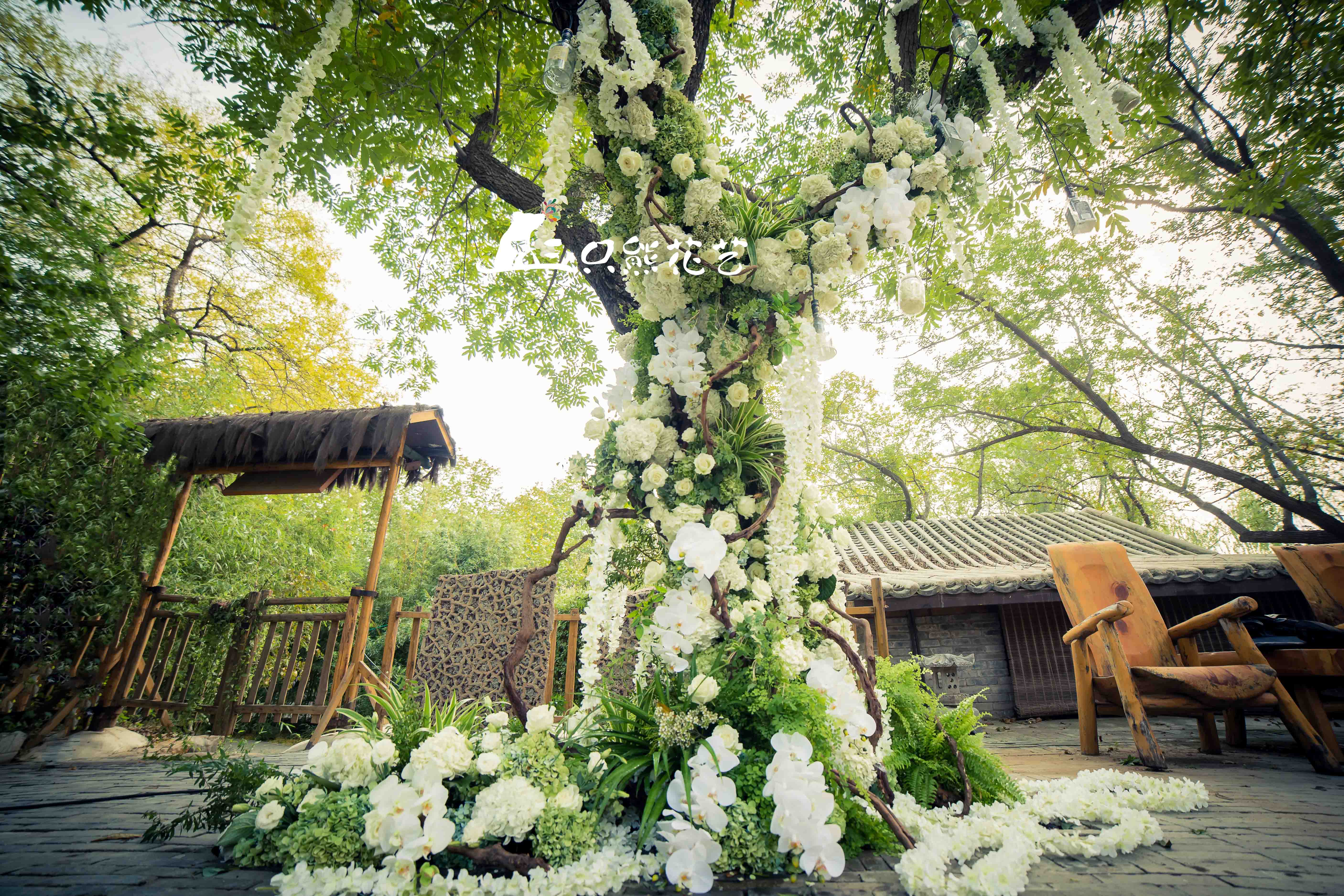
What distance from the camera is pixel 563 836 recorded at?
4.80ft

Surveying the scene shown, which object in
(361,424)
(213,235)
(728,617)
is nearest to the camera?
(728,617)

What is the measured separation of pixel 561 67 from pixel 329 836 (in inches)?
93.3

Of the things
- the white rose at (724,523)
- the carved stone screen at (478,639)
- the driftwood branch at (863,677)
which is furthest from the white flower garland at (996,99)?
the carved stone screen at (478,639)

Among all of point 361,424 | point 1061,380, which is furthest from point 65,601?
point 1061,380

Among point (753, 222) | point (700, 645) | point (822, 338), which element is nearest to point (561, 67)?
point (753, 222)

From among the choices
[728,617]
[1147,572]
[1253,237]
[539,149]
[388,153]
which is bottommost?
[728,617]

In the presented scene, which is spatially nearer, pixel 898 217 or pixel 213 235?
pixel 898 217

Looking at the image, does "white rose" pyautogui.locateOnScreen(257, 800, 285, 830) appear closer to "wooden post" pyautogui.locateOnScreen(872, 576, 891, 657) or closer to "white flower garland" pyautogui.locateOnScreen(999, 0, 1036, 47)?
"white flower garland" pyautogui.locateOnScreen(999, 0, 1036, 47)

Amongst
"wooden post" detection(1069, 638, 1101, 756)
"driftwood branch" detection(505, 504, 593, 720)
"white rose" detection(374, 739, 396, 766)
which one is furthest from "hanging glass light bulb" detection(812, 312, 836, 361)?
"wooden post" detection(1069, 638, 1101, 756)

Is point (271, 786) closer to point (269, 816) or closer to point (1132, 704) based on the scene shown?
point (269, 816)

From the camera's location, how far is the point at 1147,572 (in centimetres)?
668

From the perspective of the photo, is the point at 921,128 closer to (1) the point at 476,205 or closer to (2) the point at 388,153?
(2) the point at 388,153

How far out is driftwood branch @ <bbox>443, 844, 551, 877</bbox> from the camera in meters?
1.41

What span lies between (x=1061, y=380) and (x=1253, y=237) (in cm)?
360
